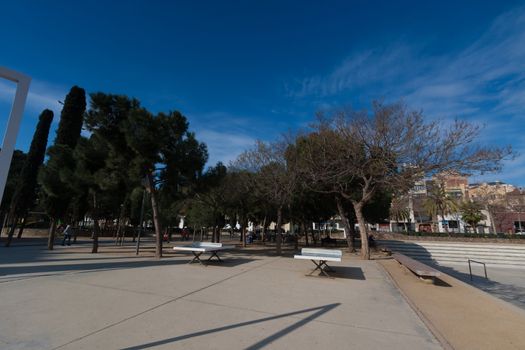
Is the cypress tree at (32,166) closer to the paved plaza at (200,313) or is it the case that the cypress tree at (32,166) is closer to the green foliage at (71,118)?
the green foliage at (71,118)

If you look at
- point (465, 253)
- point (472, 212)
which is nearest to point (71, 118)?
point (465, 253)

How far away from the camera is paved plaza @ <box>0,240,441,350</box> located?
3.79m

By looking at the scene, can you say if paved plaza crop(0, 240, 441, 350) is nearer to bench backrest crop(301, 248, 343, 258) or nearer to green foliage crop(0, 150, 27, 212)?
bench backrest crop(301, 248, 343, 258)

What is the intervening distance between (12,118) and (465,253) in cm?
2841

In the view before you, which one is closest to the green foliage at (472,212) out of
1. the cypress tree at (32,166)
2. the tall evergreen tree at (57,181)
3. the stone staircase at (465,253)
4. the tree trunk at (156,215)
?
the stone staircase at (465,253)

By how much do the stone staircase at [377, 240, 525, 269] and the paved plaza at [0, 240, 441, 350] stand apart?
716 inches

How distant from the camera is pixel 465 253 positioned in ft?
74.9

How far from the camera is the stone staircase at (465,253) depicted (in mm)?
21594

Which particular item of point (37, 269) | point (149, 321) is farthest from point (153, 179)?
point (149, 321)

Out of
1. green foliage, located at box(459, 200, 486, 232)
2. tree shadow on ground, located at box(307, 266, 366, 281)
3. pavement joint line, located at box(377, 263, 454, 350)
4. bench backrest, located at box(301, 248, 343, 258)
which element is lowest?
pavement joint line, located at box(377, 263, 454, 350)

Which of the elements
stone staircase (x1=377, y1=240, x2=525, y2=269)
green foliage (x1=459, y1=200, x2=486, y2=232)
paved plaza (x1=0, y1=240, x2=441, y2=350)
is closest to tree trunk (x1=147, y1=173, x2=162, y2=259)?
paved plaza (x1=0, y1=240, x2=441, y2=350)

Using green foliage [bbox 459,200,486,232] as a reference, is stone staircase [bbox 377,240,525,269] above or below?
below

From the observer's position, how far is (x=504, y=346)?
392 cm

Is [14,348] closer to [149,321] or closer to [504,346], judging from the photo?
[149,321]
